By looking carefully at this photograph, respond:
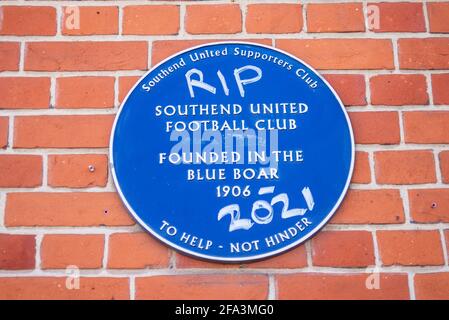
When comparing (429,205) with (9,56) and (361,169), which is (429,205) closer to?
(361,169)

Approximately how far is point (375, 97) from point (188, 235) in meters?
0.56

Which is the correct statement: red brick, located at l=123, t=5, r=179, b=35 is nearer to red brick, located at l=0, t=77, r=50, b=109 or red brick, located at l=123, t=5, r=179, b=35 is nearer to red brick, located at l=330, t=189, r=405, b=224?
red brick, located at l=0, t=77, r=50, b=109

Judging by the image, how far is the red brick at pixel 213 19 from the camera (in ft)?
5.21

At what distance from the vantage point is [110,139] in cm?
148

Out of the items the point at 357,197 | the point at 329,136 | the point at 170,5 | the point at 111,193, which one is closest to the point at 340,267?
the point at 357,197

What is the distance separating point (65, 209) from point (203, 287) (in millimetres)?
366

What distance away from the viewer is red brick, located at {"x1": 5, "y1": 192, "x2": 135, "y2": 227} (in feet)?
4.75

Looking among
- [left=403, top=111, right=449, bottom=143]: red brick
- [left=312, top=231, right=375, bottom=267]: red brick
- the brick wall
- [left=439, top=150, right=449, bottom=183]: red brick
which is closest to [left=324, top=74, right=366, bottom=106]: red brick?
the brick wall

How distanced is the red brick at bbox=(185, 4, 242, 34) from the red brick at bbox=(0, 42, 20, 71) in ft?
1.40

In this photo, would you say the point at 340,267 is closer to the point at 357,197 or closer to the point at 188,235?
the point at 357,197

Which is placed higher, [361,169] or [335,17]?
[335,17]

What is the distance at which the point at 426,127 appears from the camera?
1512 mm

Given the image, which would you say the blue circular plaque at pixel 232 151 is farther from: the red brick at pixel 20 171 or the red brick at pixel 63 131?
the red brick at pixel 20 171

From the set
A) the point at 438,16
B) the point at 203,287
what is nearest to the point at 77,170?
the point at 203,287
